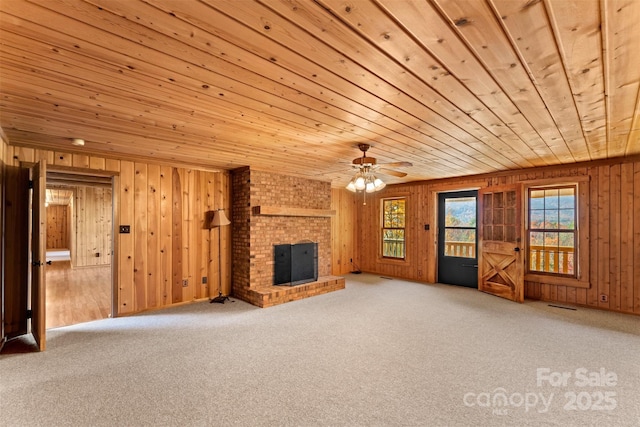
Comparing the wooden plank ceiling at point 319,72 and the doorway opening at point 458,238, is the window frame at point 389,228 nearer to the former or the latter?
the doorway opening at point 458,238

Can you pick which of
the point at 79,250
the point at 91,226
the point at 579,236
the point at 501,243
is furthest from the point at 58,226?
the point at 579,236

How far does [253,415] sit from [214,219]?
Result: 136 inches

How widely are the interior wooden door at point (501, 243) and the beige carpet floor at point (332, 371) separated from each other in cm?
92

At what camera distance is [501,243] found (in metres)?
5.30

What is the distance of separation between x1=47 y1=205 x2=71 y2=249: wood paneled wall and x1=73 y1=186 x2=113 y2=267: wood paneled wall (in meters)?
4.79

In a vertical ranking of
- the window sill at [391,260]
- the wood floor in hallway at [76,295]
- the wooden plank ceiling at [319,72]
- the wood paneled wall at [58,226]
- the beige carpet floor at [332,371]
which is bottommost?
the wood floor in hallway at [76,295]

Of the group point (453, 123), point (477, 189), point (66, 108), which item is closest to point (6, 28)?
point (66, 108)

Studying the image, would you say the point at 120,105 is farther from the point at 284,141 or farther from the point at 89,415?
the point at 89,415

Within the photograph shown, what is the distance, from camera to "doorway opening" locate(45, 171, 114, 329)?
453 cm

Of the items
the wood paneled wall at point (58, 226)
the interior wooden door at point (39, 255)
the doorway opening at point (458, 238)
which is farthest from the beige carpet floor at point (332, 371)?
the wood paneled wall at point (58, 226)

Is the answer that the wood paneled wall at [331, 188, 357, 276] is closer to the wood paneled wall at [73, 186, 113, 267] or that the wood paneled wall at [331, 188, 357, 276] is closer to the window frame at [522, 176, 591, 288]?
the window frame at [522, 176, 591, 288]

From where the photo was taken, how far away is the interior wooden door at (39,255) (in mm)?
3057

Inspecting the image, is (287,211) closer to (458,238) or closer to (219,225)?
(219,225)

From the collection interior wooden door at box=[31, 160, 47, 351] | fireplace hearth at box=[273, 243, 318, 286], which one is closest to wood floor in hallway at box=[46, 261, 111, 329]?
interior wooden door at box=[31, 160, 47, 351]
